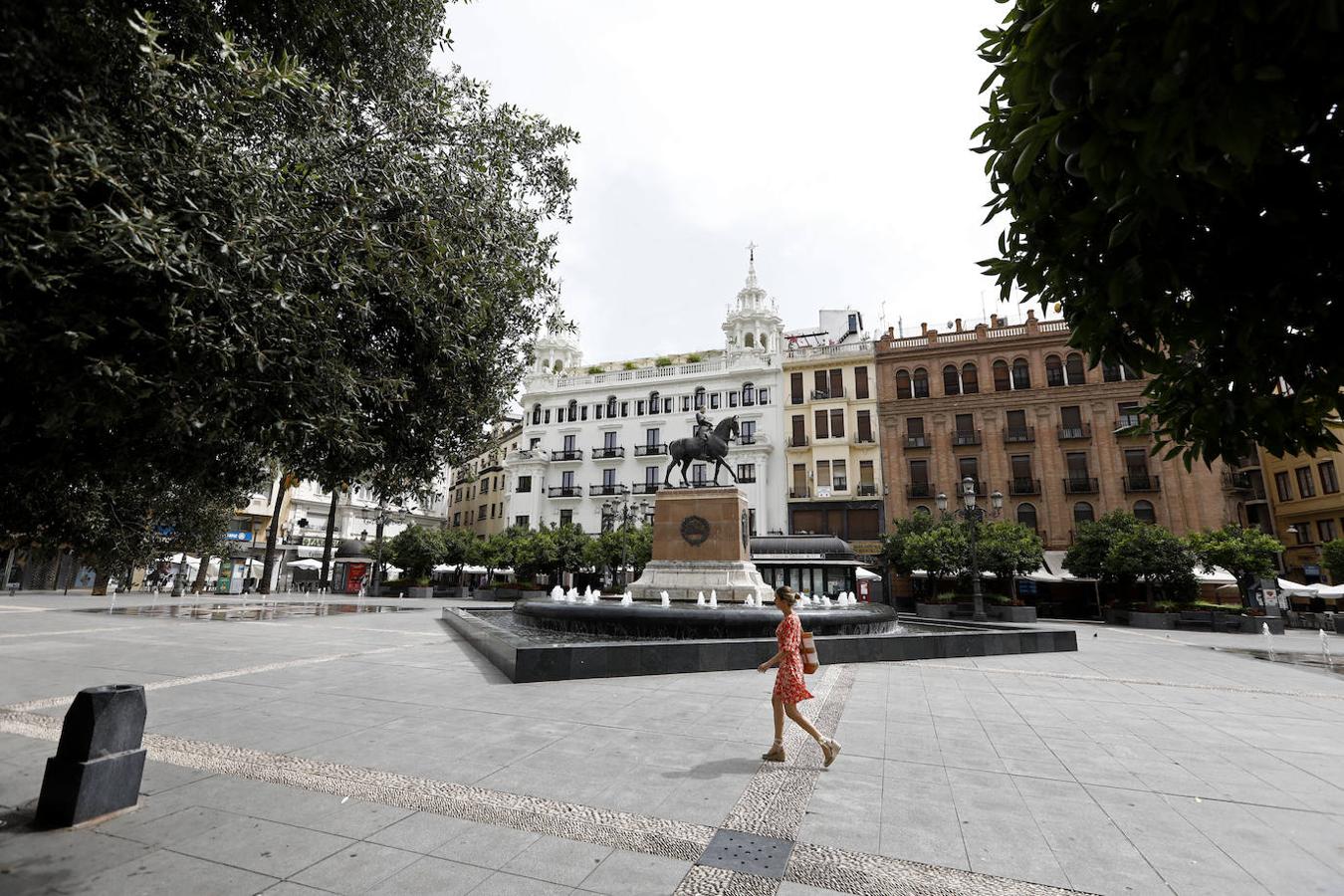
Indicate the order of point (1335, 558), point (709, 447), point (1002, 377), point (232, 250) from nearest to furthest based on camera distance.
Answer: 1. point (232, 250)
2. point (709, 447)
3. point (1335, 558)
4. point (1002, 377)

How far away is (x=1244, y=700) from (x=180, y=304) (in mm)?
13497

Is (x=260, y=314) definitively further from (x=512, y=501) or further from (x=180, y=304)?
(x=512, y=501)

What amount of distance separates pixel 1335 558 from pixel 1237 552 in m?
6.79

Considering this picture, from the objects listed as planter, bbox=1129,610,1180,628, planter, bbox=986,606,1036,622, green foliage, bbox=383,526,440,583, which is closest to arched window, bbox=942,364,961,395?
planter, bbox=986,606,1036,622

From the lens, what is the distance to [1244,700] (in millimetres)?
9367

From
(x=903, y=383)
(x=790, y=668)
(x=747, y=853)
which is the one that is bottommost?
(x=747, y=853)

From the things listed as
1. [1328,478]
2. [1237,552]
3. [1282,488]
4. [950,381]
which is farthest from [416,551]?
[1282,488]

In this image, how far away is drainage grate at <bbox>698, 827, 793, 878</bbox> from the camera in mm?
3656

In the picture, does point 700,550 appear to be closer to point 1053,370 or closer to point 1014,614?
point 1014,614

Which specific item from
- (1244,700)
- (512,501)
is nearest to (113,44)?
(1244,700)

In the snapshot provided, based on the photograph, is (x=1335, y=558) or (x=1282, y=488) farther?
(x=1282, y=488)

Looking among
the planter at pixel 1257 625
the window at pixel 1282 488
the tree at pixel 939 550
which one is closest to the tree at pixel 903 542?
the tree at pixel 939 550

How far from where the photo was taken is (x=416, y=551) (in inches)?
1727

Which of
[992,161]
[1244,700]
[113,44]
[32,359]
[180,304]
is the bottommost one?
[1244,700]
